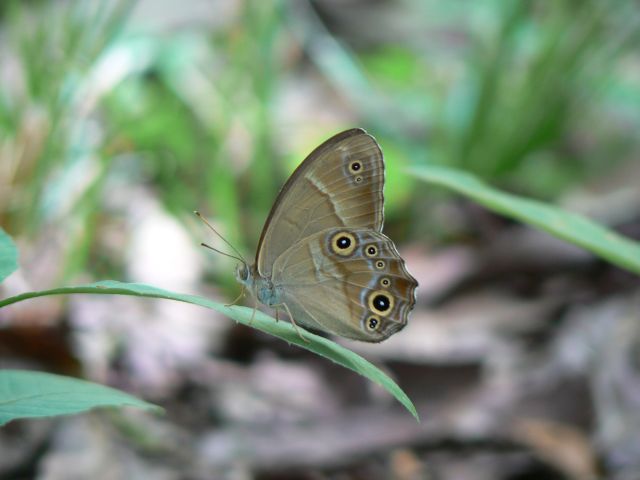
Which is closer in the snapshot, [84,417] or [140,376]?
[84,417]

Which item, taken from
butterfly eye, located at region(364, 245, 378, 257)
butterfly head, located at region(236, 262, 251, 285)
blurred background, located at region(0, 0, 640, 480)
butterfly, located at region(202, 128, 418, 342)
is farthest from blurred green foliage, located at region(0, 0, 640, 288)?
butterfly eye, located at region(364, 245, 378, 257)

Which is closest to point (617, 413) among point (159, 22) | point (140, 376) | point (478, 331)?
point (478, 331)

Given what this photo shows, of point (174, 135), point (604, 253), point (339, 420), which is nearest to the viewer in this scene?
point (604, 253)

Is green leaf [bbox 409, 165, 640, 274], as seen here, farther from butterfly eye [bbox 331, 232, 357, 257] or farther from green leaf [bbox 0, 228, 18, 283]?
green leaf [bbox 0, 228, 18, 283]

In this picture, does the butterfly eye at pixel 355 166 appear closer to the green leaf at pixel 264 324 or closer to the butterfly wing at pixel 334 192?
the butterfly wing at pixel 334 192

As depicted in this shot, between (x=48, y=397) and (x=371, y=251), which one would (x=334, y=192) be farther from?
(x=48, y=397)

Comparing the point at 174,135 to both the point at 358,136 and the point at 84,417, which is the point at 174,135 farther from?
the point at 358,136
